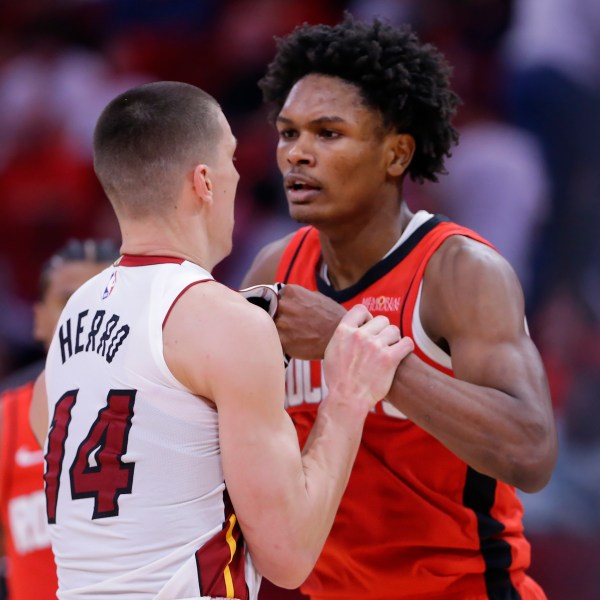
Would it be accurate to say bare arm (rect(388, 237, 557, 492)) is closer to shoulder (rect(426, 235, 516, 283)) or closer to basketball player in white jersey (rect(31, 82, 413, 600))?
shoulder (rect(426, 235, 516, 283))

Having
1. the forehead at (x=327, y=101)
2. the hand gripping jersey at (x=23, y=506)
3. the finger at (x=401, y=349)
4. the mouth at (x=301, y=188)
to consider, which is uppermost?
the forehead at (x=327, y=101)

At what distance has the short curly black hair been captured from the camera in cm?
361

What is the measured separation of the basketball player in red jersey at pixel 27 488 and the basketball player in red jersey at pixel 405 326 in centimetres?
136

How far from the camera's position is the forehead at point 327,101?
3.55 m

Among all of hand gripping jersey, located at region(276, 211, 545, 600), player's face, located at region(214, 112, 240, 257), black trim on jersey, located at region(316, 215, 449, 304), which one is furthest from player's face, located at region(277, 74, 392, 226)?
player's face, located at region(214, 112, 240, 257)

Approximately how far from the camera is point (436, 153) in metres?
3.77

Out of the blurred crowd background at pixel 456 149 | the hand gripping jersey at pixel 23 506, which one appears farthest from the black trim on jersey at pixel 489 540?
the blurred crowd background at pixel 456 149

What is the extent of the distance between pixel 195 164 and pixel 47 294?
2.71 meters

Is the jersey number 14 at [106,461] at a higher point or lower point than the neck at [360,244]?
lower

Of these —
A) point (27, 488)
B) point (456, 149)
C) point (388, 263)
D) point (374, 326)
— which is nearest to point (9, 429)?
point (27, 488)

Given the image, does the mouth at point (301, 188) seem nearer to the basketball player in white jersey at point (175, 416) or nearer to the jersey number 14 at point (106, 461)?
the basketball player in white jersey at point (175, 416)

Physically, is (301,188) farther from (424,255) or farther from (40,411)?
(40,411)

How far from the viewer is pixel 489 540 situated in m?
3.38

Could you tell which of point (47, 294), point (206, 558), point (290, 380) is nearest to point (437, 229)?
point (290, 380)
